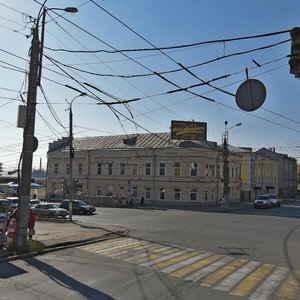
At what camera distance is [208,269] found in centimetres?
1276

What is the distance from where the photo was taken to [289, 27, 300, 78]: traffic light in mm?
8734

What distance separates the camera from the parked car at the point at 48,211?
3747cm

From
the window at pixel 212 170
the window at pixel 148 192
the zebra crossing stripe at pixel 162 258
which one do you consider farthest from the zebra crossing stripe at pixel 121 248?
the window at pixel 148 192

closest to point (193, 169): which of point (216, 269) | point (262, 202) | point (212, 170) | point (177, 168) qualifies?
point (177, 168)

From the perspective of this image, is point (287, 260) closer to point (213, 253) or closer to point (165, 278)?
point (213, 253)

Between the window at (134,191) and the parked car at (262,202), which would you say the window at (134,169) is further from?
the parked car at (262,202)

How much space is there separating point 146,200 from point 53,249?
46.0 m

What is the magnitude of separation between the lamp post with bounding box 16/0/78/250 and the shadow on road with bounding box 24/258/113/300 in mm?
2002

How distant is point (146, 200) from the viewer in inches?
2451

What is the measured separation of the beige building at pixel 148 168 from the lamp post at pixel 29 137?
38986 millimetres

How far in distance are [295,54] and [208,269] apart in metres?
6.77

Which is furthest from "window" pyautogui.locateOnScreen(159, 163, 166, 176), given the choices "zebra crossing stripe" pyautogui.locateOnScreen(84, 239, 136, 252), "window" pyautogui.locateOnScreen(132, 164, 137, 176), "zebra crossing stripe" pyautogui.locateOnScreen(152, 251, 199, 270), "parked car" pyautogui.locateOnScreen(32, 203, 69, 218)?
"zebra crossing stripe" pyautogui.locateOnScreen(152, 251, 199, 270)

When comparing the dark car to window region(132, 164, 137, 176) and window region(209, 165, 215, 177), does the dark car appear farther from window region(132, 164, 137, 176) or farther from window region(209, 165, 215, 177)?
window region(209, 165, 215, 177)

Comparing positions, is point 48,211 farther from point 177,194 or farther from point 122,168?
point 122,168
